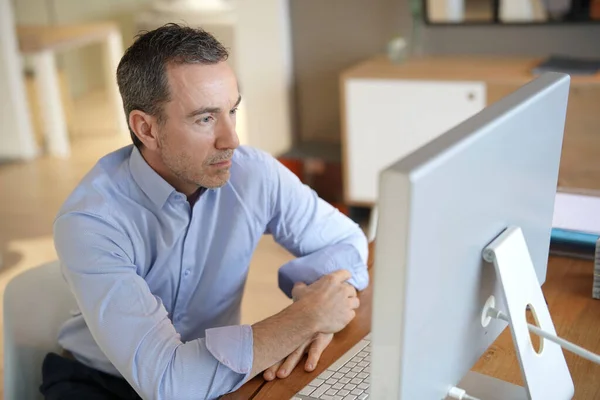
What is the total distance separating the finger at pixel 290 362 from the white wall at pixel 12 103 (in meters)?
4.17

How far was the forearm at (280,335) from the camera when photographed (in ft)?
4.13

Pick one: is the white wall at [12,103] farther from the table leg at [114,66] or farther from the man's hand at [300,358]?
the man's hand at [300,358]

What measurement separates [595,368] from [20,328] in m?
1.08

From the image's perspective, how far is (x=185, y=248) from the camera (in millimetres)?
1523

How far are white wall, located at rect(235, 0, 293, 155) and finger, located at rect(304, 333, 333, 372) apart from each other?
2.65m

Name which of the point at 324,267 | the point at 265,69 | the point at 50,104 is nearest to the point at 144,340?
the point at 324,267

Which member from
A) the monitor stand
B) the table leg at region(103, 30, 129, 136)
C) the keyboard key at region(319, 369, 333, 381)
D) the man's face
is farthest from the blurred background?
the monitor stand

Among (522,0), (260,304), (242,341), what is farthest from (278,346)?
(522,0)

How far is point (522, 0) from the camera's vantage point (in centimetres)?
345

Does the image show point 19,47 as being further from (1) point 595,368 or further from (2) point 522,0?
(1) point 595,368

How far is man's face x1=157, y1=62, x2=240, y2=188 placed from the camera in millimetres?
1386

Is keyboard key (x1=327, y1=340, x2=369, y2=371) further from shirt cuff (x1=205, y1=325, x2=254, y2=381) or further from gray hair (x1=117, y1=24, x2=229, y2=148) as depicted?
gray hair (x1=117, y1=24, x2=229, y2=148)

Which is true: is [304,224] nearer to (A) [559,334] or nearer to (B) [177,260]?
(B) [177,260]

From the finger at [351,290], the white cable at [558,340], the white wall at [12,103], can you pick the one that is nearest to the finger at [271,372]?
the finger at [351,290]
